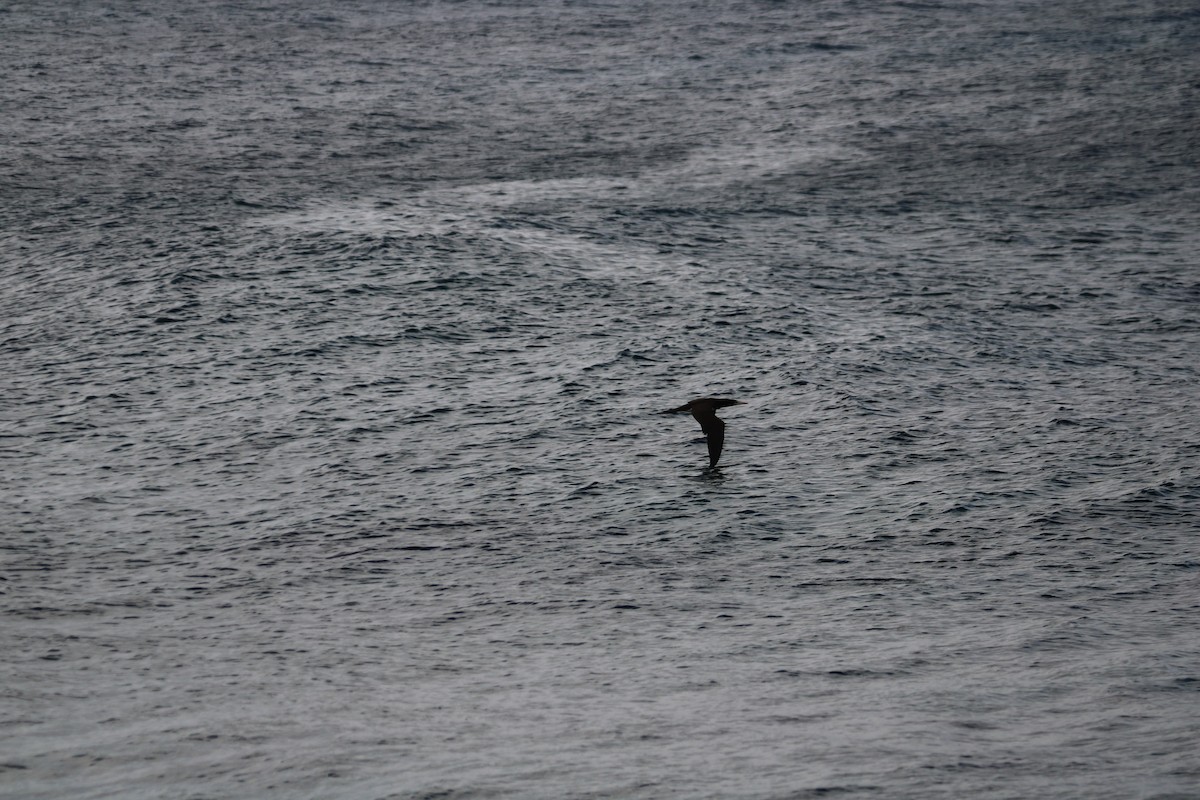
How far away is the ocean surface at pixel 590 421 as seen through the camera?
10773 millimetres

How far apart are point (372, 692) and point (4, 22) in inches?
917

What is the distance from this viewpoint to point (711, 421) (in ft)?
47.0

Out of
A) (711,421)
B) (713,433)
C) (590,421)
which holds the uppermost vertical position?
(711,421)

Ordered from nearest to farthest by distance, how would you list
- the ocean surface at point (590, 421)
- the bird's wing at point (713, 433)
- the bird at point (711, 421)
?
1. the ocean surface at point (590, 421)
2. the bird at point (711, 421)
3. the bird's wing at point (713, 433)

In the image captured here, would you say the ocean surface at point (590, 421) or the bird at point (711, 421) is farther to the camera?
the bird at point (711, 421)

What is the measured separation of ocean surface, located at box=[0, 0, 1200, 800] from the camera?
10.8 metres

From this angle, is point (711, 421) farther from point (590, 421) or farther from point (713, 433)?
point (590, 421)

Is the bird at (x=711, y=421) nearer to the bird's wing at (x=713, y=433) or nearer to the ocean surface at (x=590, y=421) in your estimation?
the bird's wing at (x=713, y=433)

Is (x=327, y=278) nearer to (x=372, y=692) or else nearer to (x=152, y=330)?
(x=152, y=330)

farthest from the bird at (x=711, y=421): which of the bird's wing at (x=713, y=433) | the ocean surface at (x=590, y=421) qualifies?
the ocean surface at (x=590, y=421)

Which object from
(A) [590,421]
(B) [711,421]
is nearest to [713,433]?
(B) [711,421]

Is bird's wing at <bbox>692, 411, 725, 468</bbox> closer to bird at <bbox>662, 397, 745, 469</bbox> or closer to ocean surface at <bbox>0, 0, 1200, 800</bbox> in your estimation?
bird at <bbox>662, 397, 745, 469</bbox>

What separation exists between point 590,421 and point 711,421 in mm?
2163

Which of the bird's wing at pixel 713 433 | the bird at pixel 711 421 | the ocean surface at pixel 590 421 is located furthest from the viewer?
the bird's wing at pixel 713 433
